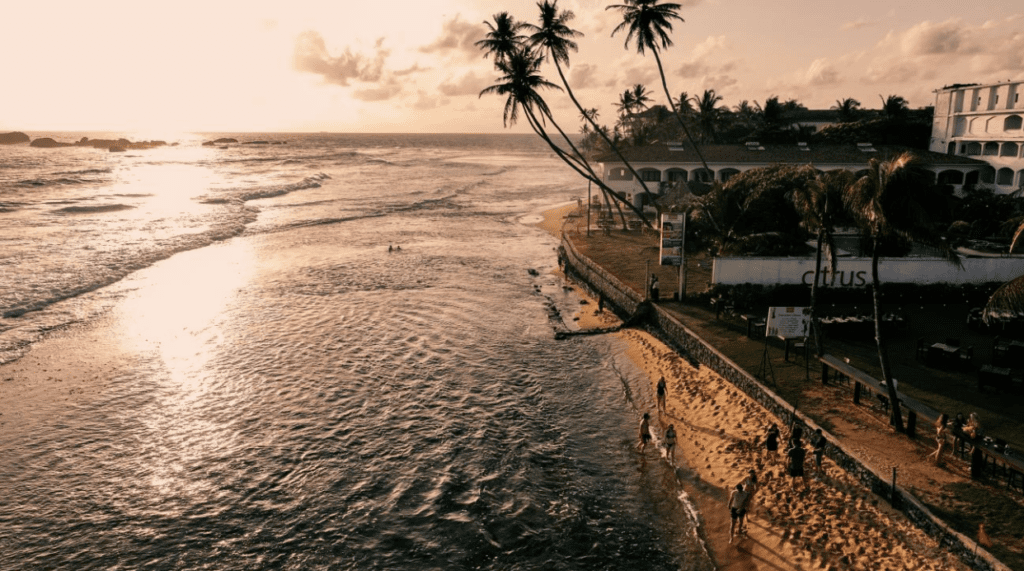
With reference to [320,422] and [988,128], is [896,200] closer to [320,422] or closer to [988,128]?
[320,422]

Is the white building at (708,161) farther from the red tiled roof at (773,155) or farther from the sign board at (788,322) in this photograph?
the sign board at (788,322)

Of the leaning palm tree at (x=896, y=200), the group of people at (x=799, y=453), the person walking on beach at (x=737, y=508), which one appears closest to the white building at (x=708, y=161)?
the leaning palm tree at (x=896, y=200)

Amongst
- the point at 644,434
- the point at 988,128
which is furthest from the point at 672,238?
the point at 988,128

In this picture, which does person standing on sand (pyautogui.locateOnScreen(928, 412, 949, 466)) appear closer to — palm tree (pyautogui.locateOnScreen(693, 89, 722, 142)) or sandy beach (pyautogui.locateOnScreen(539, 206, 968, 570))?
sandy beach (pyautogui.locateOnScreen(539, 206, 968, 570))

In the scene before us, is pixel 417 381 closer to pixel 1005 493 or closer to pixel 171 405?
pixel 171 405

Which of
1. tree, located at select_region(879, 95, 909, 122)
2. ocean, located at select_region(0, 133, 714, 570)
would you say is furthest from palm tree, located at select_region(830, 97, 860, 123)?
ocean, located at select_region(0, 133, 714, 570)

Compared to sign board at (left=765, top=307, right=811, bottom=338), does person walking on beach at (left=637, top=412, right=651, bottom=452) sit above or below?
below
